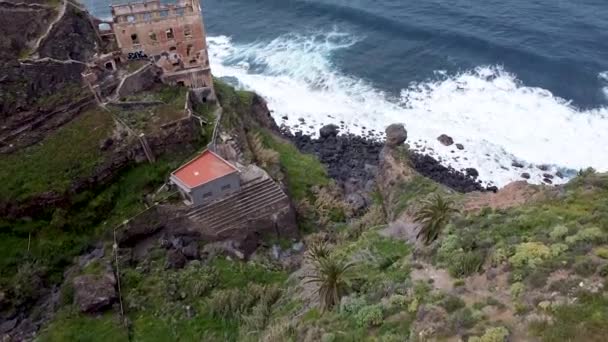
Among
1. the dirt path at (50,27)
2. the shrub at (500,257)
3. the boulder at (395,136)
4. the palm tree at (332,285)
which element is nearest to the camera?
the shrub at (500,257)

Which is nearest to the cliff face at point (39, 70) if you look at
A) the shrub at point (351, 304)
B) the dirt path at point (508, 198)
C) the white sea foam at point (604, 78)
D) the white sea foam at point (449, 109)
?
the shrub at point (351, 304)

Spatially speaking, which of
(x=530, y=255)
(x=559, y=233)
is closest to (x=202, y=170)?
(x=530, y=255)

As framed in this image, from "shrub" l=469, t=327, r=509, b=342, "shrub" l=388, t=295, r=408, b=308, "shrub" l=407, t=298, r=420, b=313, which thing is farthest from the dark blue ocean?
"shrub" l=469, t=327, r=509, b=342

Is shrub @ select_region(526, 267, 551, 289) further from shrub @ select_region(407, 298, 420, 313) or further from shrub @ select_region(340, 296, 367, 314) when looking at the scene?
shrub @ select_region(340, 296, 367, 314)

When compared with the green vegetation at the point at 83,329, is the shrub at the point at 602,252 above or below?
above

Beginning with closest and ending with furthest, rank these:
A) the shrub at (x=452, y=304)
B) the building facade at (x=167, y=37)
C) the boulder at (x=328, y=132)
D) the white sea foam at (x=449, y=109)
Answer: the shrub at (x=452, y=304)
the building facade at (x=167, y=37)
the white sea foam at (x=449, y=109)
the boulder at (x=328, y=132)

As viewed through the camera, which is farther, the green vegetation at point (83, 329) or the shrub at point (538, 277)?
the green vegetation at point (83, 329)

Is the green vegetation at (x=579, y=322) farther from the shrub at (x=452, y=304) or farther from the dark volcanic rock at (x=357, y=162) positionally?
the dark volcanic rock at (x=357, y=162)

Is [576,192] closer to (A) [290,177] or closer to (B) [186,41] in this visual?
(A) [290,177]
